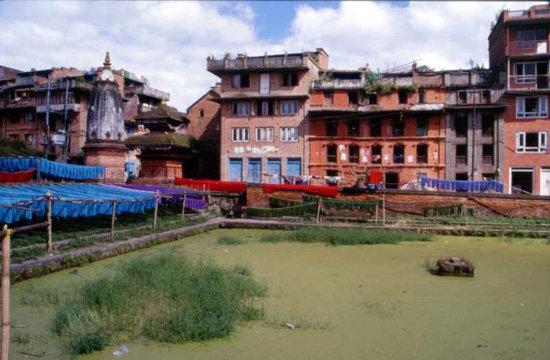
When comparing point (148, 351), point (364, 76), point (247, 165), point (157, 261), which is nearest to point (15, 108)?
point (247, 165)

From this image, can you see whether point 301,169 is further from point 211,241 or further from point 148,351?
point 148,351

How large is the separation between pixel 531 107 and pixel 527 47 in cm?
430

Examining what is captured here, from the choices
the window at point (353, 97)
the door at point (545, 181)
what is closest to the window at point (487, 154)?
the door at point (545, 181)

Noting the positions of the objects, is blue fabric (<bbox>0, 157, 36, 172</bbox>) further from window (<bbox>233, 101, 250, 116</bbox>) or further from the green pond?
window (<bbox>233, 101, 250, 116</bbox>)

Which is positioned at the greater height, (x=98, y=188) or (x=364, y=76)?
(x=364, y=76)

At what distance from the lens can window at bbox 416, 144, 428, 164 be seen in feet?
130

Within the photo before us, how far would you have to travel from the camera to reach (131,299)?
26.3ft

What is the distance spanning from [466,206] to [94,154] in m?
18.9

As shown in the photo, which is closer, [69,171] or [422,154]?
[69,171]

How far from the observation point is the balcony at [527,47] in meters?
37.2

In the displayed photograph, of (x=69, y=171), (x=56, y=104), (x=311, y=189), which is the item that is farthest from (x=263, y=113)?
(x=69, y=171)

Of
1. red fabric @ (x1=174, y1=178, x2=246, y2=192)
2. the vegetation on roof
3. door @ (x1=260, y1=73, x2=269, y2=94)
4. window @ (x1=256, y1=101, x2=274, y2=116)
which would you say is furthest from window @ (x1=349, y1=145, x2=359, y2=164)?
the vegetation on roof

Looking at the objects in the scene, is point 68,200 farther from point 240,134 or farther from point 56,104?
point 56,104

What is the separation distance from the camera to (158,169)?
2934 centimetres
